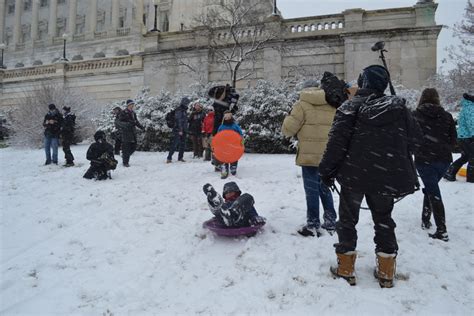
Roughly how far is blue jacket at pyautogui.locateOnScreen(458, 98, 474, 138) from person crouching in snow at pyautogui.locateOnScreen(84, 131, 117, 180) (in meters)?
8.04

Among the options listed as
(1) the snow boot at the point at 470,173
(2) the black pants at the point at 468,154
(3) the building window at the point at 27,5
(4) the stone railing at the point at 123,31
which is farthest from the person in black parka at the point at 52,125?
(3) the building window at the point at 27,5

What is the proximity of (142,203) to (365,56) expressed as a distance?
15.1 metres

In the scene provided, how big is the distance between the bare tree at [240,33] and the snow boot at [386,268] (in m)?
14.2

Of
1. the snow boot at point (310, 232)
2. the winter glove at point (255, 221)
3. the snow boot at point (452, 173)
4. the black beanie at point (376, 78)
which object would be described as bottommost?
the snow boot at point (310, 232)

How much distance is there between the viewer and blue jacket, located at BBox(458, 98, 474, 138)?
6648 mm

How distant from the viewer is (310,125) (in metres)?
4.35

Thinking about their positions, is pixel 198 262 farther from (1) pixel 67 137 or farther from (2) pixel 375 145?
(1) pixel 67 137

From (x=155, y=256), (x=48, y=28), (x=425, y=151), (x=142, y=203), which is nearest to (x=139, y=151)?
(x=142, y=203)

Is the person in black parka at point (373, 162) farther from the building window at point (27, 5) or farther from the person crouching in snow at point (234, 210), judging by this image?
the building window at point (27, 5)

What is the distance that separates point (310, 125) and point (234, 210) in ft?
4.89

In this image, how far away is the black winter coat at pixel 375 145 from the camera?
2.97 meters

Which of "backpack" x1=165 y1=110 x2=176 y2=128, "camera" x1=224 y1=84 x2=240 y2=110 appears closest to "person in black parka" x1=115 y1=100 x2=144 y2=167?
"backpack" x1=165 y1=110 x2=176 y2=128

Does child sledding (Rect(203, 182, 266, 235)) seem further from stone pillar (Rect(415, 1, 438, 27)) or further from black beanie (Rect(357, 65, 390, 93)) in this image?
stone pillar (Rect(415, 1, 438, 27))

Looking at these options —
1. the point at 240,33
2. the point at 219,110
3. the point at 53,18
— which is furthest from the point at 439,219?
the point at 53,18
